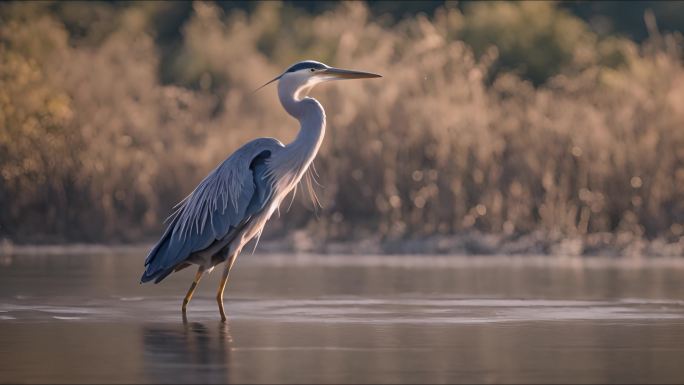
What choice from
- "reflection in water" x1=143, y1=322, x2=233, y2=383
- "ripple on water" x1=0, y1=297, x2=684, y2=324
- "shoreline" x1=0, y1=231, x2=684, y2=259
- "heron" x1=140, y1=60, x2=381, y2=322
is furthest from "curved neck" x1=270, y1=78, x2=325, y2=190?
"shoreline" x1=0, y1=231, x2=684, y2=259

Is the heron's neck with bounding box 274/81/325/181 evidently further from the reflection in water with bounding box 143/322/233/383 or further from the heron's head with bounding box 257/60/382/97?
the reflection in water with bounding box 143/322/233/383

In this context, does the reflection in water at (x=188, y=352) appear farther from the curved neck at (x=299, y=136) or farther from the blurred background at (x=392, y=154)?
the blurred background at (x=392, y=154)

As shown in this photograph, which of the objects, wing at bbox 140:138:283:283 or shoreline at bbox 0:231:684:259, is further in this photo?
shoreline at bbox 0:231:684:259

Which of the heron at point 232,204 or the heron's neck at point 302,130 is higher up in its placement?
the heron's neck at point 302,130

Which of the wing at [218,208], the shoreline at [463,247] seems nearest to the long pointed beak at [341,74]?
the wing at [218,208]

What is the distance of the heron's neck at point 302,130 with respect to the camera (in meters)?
11.7

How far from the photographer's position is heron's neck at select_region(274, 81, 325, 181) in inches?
461

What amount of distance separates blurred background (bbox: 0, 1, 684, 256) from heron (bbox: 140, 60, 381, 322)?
5829 millimetres

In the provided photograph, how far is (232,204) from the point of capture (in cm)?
1150

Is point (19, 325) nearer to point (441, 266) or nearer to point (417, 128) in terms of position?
point (441, 266)

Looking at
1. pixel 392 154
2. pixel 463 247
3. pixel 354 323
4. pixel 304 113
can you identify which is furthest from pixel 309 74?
pixel 392 154

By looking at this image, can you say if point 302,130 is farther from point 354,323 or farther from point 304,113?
point 354,323

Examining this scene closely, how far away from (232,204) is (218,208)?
0.35 ft

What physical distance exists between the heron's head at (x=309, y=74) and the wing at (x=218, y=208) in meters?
0.56
